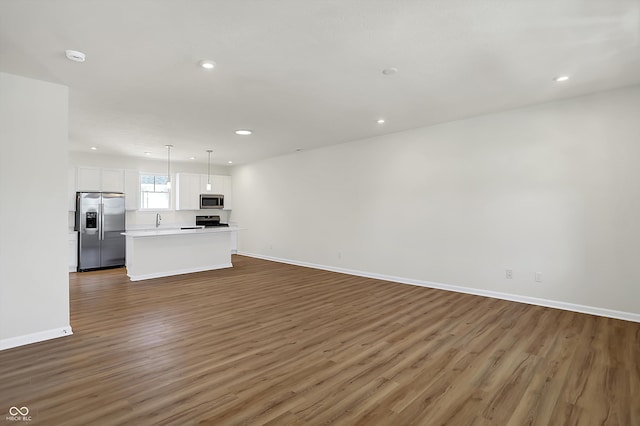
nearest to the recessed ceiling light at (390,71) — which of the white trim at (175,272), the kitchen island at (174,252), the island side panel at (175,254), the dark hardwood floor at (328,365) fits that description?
the dark hardwood floor at (328,365)

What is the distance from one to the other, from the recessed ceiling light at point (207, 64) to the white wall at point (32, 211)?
5.44 feet

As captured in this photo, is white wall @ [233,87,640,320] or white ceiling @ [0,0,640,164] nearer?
white ceiling @ [0,0,640,164]

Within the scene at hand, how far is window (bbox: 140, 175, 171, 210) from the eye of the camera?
820 cm

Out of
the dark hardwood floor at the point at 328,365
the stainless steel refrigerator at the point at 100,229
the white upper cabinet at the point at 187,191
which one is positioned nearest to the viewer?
the dark hardwood floor at the point at 328,365

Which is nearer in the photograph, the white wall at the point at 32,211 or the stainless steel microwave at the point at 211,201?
the white wall at the point at 32,211

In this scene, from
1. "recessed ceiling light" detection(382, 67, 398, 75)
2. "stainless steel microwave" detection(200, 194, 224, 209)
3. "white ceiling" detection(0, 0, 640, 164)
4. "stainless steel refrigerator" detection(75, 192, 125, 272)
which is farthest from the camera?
"stainless steel microwave" detection(200, 194, 224, 209)

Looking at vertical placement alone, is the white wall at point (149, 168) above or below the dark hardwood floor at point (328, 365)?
above

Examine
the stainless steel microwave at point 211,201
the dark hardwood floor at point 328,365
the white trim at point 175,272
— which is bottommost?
the dark hardwood floor at point 328,365

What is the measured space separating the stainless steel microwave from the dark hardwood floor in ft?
15.7

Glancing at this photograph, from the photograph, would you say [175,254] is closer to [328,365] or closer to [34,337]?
[34,337]

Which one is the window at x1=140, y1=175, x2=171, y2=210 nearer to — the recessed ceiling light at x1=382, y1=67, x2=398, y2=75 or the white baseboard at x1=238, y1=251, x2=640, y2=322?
the white baseboard at x1=238, y1=251, x2=640, y2=322

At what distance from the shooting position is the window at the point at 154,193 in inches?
323

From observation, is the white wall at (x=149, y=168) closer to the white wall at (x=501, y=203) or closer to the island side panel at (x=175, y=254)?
the island side panel at (x=175, y=254)

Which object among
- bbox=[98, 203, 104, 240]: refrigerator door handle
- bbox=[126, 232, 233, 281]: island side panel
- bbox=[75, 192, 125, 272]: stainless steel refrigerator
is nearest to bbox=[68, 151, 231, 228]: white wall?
bbox=[75, 192, 125, 272]: stainless steel refrigerator
